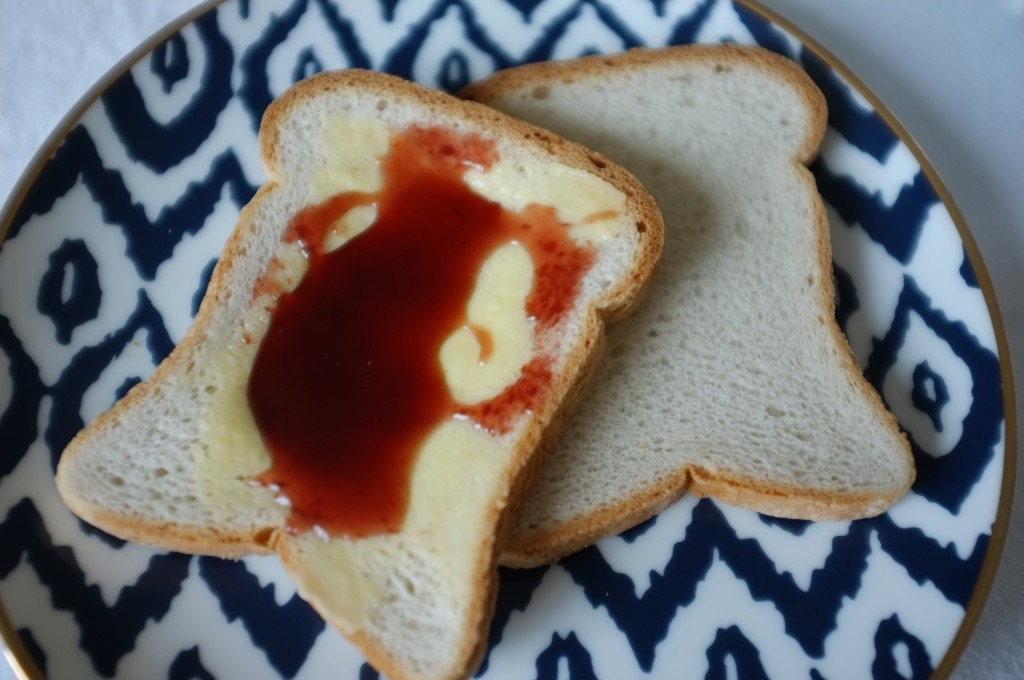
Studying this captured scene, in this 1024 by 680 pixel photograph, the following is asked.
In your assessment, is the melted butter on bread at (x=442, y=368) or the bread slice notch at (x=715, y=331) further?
the bread slice notch at (x=715, y=331)

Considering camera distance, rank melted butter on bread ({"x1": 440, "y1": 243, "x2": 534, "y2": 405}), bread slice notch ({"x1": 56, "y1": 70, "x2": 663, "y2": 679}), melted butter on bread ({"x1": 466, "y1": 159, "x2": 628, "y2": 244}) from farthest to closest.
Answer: melted butter on bread ({"x1": 466, "y1": 159, "x2": 628, "y2": 244}), melted butter on bread ({"x1": 440, "y1": 243, "x2": 534, "y2": 405}), bread slice notch ({"x1": 56, "y1": 70, "x2": 663, "y2": 679})

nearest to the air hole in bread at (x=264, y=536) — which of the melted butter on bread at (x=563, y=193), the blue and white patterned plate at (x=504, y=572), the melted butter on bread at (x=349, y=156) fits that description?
the blue and white patterned plate at (x=504, y=572)

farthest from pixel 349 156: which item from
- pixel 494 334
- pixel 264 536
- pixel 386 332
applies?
pixel 264 536

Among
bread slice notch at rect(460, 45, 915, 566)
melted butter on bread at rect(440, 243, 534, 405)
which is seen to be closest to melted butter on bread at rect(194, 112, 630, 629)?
melted butter on bread at rect(440, 243, 534, 405)

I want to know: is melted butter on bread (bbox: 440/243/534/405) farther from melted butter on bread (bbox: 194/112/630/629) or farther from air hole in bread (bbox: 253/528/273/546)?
air hole in bread (bbox: 253/528/273/546)

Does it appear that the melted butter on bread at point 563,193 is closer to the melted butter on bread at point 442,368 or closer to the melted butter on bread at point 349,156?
the melted butter on bread at point 442,368

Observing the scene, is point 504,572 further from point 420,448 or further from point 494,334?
point 494,334
